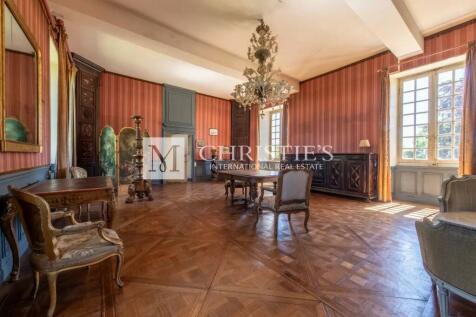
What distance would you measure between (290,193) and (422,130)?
4.02m

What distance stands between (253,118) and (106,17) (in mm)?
5980

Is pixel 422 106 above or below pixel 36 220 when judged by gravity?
above

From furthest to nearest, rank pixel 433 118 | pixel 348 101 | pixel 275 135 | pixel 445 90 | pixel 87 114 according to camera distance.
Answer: pixel 275 135, pixel 87 114, pixel 348 101, pixel 433 118, pixel 445 90

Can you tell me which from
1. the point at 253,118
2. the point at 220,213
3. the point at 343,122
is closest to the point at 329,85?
the point at 343,122

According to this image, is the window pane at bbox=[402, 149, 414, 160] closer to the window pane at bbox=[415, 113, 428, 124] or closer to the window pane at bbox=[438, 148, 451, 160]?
the window pane at bbox=[438, 148, 451, 160]

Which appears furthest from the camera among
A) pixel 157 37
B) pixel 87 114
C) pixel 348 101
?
pixel 87 114

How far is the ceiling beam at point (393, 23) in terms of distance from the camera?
9.92 feet

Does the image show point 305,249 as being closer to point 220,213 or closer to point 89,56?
point 220,213

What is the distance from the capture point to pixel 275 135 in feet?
27.5

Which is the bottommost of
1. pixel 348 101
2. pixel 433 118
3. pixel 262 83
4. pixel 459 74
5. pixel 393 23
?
pixel 433 118

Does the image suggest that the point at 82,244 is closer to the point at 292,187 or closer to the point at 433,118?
the point at 292,187

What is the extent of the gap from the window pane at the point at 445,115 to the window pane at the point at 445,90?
0.35 metres

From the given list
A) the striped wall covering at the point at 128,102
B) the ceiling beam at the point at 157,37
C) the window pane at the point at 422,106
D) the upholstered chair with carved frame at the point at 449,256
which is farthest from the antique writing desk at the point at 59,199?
the window pane at the point at 422,106

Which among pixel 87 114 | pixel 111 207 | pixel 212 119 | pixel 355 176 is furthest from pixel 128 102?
pixel 355 176
